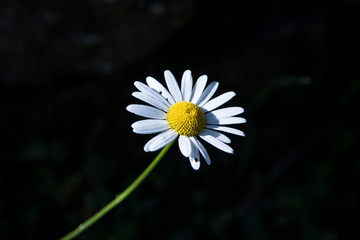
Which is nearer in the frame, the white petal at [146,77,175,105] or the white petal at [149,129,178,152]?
the white petal at [149,129,178,152]

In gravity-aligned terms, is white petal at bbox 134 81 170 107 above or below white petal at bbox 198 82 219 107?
above

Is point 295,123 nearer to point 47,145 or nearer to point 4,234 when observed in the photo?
point 47,145

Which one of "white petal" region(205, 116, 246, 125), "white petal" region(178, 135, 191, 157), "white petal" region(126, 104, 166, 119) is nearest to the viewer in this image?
"white petal" region(178, 135, 191, 157)

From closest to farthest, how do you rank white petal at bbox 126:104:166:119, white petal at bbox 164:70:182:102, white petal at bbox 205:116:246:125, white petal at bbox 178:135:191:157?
1. white petal at bbox 178:135:191:157
2. white petal at bbox 126:104:166:119
3. white petal at bbox 205:116:246:125
4. white petal at bbox 164:70:182:102

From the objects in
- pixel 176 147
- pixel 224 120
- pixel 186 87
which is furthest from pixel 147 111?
pixel 176 147

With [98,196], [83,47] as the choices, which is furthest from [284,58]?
[98,196]

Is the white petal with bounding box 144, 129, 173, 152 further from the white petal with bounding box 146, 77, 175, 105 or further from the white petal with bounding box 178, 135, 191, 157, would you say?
the white petal with bounding box 146, 77, 175, 105

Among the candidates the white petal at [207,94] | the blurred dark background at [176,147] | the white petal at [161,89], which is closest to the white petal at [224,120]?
the white petal at [207,94]

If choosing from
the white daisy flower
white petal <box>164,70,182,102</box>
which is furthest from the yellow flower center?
white petal <box>164,70,182,102</box>
